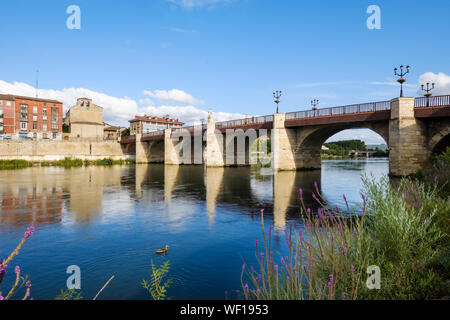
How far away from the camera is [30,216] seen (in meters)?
11.8

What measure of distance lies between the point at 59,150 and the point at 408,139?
5937 centimetres

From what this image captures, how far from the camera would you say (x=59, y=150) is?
58.8 meters

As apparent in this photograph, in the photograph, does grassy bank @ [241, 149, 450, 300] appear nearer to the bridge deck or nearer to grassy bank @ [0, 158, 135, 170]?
the bridge deck

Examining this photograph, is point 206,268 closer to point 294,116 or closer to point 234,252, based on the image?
point 234,252

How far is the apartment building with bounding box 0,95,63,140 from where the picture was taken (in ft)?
227

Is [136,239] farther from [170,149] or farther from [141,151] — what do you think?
[141,151]

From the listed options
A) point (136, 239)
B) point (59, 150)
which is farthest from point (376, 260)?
point (59, 150)

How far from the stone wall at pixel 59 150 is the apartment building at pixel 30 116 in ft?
32.3

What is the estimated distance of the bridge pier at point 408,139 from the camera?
2312 centimetres

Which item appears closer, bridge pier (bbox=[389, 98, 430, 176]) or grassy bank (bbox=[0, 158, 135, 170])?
bridge pier (bbox=[389, 98, 430, 176])

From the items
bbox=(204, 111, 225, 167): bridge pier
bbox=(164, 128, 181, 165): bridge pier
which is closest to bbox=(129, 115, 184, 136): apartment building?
bbox=(164, 128, 181, 165): bridge pier

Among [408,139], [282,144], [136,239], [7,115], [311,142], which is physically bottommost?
[136,239]

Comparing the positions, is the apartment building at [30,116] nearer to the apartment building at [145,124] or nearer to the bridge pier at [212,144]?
the apartment building at [145,124]
